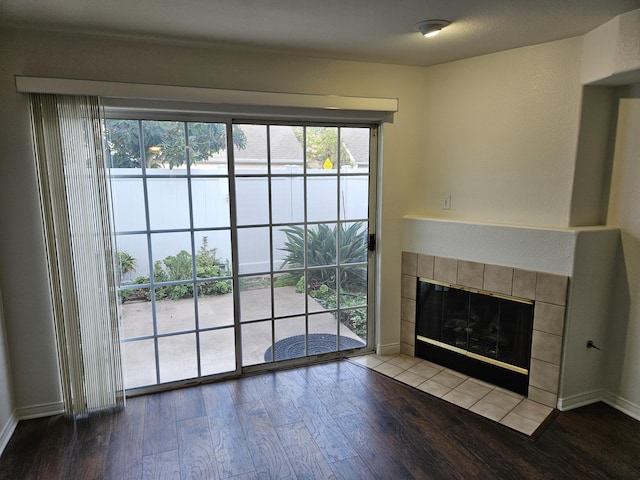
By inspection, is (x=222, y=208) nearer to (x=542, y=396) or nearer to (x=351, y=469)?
(x=351, y=469)

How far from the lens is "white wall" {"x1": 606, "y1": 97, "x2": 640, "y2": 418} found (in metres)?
2.35

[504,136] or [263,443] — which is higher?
[504,136]

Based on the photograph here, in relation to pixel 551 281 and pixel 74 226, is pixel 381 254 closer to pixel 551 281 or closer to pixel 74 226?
pixel 551 281

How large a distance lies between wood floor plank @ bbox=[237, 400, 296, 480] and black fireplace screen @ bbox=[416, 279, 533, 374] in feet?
4.70

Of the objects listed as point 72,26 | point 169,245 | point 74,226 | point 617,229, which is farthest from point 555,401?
point 72,26

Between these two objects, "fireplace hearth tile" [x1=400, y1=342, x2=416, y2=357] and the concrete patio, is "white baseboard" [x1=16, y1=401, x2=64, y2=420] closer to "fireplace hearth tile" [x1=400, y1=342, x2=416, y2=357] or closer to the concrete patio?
the concrete patio

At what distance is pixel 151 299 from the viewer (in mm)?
2619

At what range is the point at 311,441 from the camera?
7.21 ft

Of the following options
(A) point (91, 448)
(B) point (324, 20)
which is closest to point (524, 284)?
(B) point (324, 20)

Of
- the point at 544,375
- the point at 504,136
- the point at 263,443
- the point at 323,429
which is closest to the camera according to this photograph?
the point at 263,443

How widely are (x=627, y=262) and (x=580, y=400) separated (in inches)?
37.1

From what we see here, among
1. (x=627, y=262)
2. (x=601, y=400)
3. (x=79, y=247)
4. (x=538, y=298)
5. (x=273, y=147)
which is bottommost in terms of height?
(x=601, y=400)

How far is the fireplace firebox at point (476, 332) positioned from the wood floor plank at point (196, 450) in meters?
1.77

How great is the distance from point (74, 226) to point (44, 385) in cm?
103
